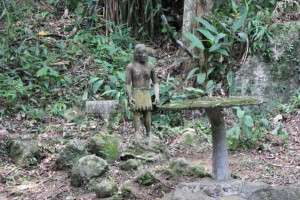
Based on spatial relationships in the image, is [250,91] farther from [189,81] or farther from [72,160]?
[72,160]

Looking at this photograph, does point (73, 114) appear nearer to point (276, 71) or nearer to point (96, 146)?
point (96, 146)

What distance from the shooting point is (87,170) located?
4766 mm

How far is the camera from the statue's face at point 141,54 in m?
5.40

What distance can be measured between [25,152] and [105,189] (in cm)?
190

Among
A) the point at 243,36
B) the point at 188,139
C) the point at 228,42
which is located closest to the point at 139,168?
the point at 188,139

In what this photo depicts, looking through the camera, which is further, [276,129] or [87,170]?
[276,129]

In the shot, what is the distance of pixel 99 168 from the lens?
4828 millimetres

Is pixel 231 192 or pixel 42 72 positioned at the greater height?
pixel 42 72

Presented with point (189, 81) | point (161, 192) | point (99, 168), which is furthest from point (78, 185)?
point (189, 81)

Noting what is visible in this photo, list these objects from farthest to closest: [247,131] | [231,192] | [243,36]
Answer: [243,36] < [247,131] < [231,192]

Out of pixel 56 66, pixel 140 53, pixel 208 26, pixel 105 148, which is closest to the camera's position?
pixel 140 53

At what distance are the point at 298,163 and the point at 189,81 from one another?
3219 millimetres

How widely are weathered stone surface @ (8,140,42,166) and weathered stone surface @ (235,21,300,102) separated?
12.9 ft

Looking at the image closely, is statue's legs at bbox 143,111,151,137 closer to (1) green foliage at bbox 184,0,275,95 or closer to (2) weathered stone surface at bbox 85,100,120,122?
(2) weathered stone surface at bbox 85,100,120,122
